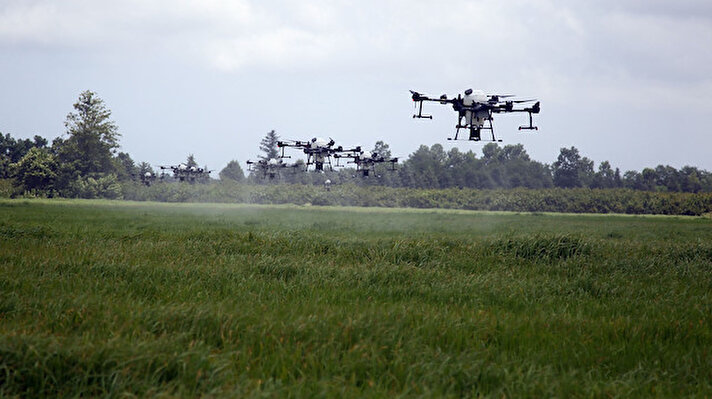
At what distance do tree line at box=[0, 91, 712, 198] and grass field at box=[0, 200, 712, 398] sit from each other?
187 ft

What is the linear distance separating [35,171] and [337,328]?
83.2 m

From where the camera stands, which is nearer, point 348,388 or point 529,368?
point 348,388

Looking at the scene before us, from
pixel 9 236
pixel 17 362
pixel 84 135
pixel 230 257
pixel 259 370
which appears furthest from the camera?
pixel 84 135

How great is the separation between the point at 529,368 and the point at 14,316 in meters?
4.83

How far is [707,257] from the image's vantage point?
12484mm

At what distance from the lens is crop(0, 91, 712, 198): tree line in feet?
257

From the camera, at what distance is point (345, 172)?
11000cm

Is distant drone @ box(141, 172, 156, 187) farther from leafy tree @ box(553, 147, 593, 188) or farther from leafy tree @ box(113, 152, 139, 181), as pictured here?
leafy tree @ box(553, 147, 593, 188)

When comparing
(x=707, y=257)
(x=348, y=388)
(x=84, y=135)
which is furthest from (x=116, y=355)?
(x=84, y=135)

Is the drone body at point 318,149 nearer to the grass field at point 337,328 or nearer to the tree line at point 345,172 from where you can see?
the tree line at point 345,172

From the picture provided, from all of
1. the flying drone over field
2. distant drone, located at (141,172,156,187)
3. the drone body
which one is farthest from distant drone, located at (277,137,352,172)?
distant drone, located at (141,172,156,187)

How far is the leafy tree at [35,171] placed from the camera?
7488 centimetres

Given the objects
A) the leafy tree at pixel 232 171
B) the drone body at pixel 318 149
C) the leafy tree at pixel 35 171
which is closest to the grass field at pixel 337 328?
the drone body at pixel 318 149

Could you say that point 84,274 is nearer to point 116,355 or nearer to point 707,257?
point 116,355
